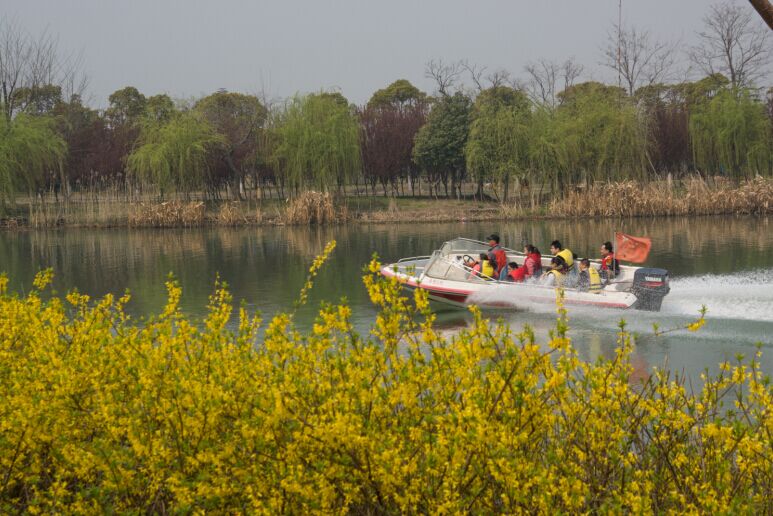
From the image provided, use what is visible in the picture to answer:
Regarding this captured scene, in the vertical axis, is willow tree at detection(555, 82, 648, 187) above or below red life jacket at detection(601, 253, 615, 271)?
above

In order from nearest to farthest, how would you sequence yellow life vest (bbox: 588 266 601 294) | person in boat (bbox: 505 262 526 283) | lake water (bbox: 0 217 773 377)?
1. lake water (bbox: 0 217 773 377)
2. yellow life vest (bbox: 588 266 601 294)
3. person in boat (bbox: 505 262 526 283)

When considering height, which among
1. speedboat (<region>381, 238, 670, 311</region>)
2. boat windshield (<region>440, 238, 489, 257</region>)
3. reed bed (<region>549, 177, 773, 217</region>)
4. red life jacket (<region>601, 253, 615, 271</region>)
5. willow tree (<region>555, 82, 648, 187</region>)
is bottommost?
speedboat (<region>381, 238, 670, 311</region>)

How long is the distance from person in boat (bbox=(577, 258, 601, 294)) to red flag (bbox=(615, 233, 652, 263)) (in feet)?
4.16

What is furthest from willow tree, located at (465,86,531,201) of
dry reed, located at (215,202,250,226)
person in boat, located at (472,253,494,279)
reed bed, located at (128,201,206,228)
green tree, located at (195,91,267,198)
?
person in boat, located at (472,253,494,279)

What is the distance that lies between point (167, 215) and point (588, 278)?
3108cm

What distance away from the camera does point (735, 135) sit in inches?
1758

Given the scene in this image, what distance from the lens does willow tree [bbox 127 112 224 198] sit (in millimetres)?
44562

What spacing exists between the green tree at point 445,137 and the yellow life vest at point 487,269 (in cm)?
3222

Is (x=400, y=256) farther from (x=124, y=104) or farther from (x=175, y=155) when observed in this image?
(x=124, y=104)

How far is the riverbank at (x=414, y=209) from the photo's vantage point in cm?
3925

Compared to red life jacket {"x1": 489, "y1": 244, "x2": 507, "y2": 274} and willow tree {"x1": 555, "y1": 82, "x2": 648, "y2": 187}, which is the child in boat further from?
willow tree {"x1": 555, "y1": 82, "x2": 648, "y2": 187}

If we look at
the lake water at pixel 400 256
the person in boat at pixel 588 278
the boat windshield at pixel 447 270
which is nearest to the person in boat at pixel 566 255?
the person in boat at pixel 588 278

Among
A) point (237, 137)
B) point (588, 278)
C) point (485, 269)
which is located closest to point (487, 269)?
point (485, 269)

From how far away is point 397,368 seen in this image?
4.52 meters
